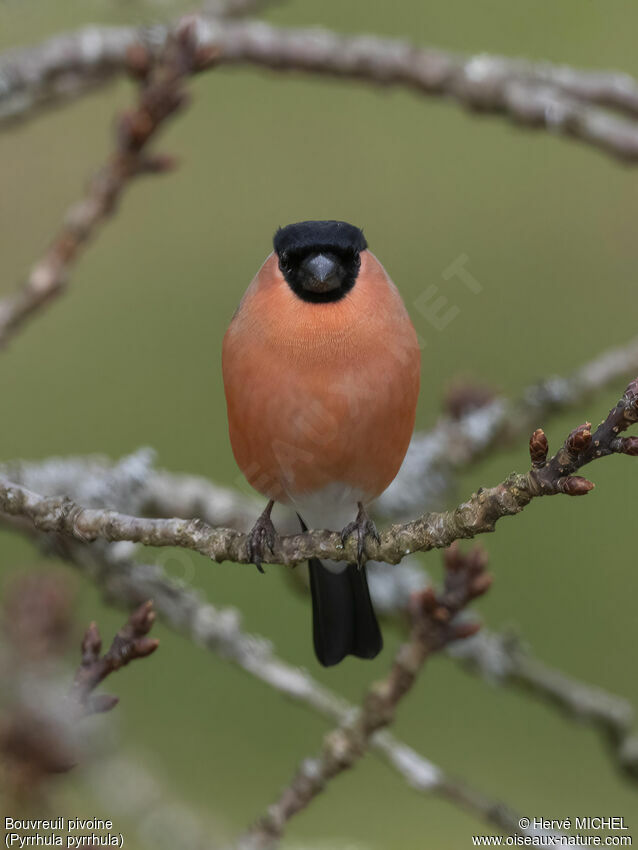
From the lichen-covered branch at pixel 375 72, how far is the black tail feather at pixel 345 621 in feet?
4.97

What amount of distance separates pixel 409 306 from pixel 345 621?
180cm

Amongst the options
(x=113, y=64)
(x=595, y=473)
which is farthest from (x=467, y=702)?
(x=113, y=64)

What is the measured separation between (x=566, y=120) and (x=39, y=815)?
8.51ft

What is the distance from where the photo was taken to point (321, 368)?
9.66 feet

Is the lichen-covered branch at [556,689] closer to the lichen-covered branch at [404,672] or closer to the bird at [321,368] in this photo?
the bird at [321,368]

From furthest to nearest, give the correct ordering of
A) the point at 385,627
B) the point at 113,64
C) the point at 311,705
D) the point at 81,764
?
the point at 385,627 → the point at 113,64 → the point at 311,705 → the point at 81,764

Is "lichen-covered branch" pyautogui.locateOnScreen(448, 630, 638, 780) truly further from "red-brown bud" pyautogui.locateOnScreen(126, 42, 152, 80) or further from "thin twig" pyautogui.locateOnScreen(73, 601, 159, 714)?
"red-brown bud" pyautogui.locateOnScreen(126, 42, 152, 80)

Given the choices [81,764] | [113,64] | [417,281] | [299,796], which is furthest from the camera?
[417,281]

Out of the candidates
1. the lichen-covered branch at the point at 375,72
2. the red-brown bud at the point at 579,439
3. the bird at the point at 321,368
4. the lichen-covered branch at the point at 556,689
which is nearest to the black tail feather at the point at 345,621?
the lichen-covered branch at the point at 556,689

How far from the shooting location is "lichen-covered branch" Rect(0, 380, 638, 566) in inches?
70.6

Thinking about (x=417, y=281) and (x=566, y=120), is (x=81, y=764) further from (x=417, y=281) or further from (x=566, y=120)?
(x=417, y=281)

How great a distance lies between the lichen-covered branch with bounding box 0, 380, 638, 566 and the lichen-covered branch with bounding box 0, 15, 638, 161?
1.54 meters

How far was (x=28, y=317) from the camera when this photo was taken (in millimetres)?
3055

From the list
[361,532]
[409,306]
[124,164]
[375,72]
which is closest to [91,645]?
[361,532]
